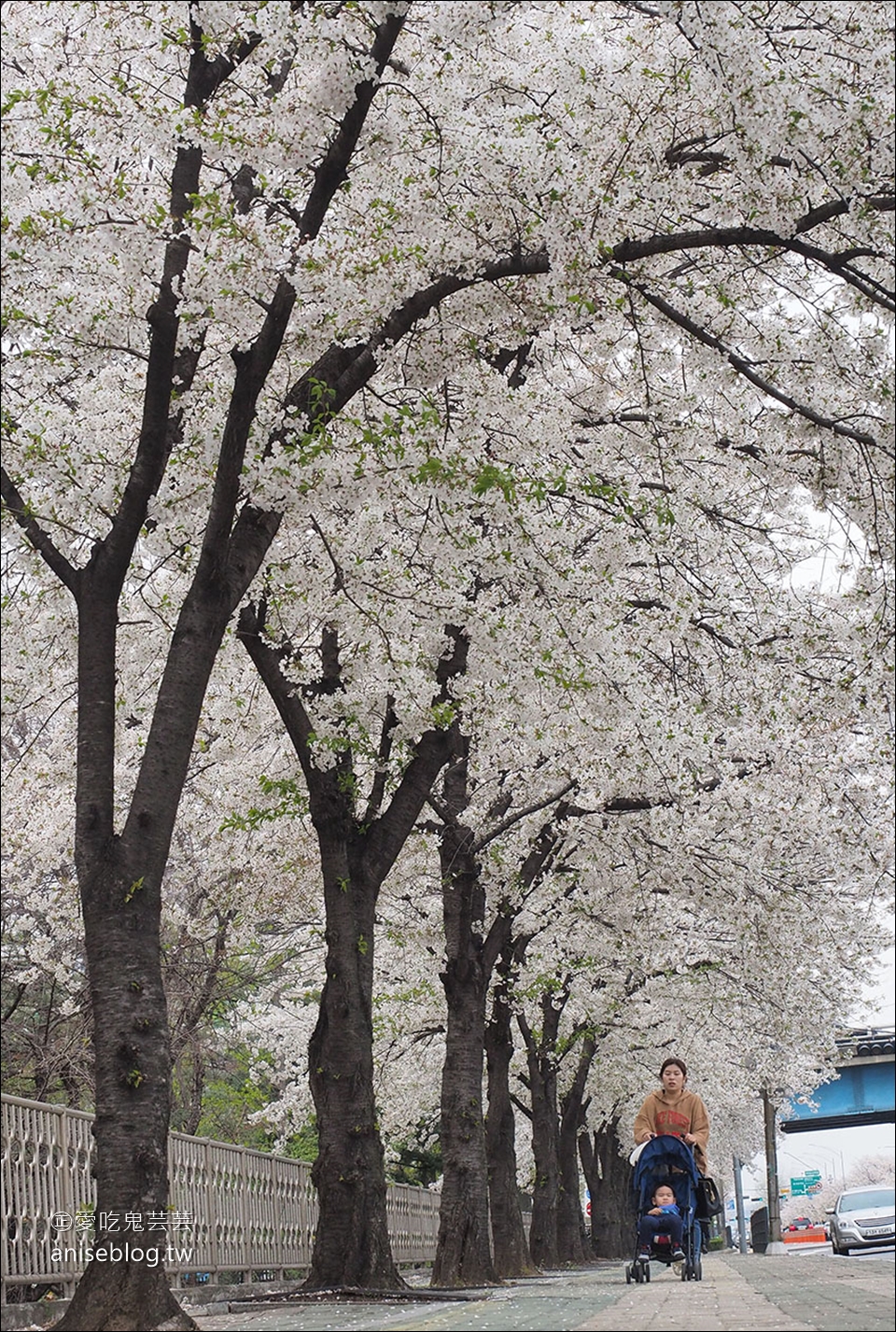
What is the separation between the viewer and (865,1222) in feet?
113

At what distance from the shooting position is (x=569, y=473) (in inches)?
572

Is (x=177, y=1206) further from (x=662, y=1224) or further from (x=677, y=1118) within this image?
(x=677, y=1118)

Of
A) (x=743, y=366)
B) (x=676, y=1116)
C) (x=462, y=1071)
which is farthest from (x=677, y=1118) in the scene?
(x=462, y=1071)

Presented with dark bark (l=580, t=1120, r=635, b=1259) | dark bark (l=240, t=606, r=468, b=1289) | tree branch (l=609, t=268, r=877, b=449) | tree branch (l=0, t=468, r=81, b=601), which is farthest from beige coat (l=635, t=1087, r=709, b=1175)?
dark bark (l=580, t=1120, r=635, b=1259)

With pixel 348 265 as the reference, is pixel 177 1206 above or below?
below

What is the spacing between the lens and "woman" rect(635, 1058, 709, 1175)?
12.2 metres

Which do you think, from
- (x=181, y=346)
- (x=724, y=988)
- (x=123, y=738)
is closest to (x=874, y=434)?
(x=181, y=346)

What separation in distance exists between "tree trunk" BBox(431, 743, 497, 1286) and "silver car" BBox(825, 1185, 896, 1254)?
18.6 metres

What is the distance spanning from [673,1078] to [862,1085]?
56.2 m

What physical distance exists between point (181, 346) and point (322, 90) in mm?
3001

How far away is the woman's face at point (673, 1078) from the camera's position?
479 inches

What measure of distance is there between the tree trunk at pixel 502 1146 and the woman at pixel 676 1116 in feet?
37.4

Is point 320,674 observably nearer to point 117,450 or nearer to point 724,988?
point 117,450

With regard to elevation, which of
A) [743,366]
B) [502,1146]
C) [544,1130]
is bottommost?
[502,1146]
